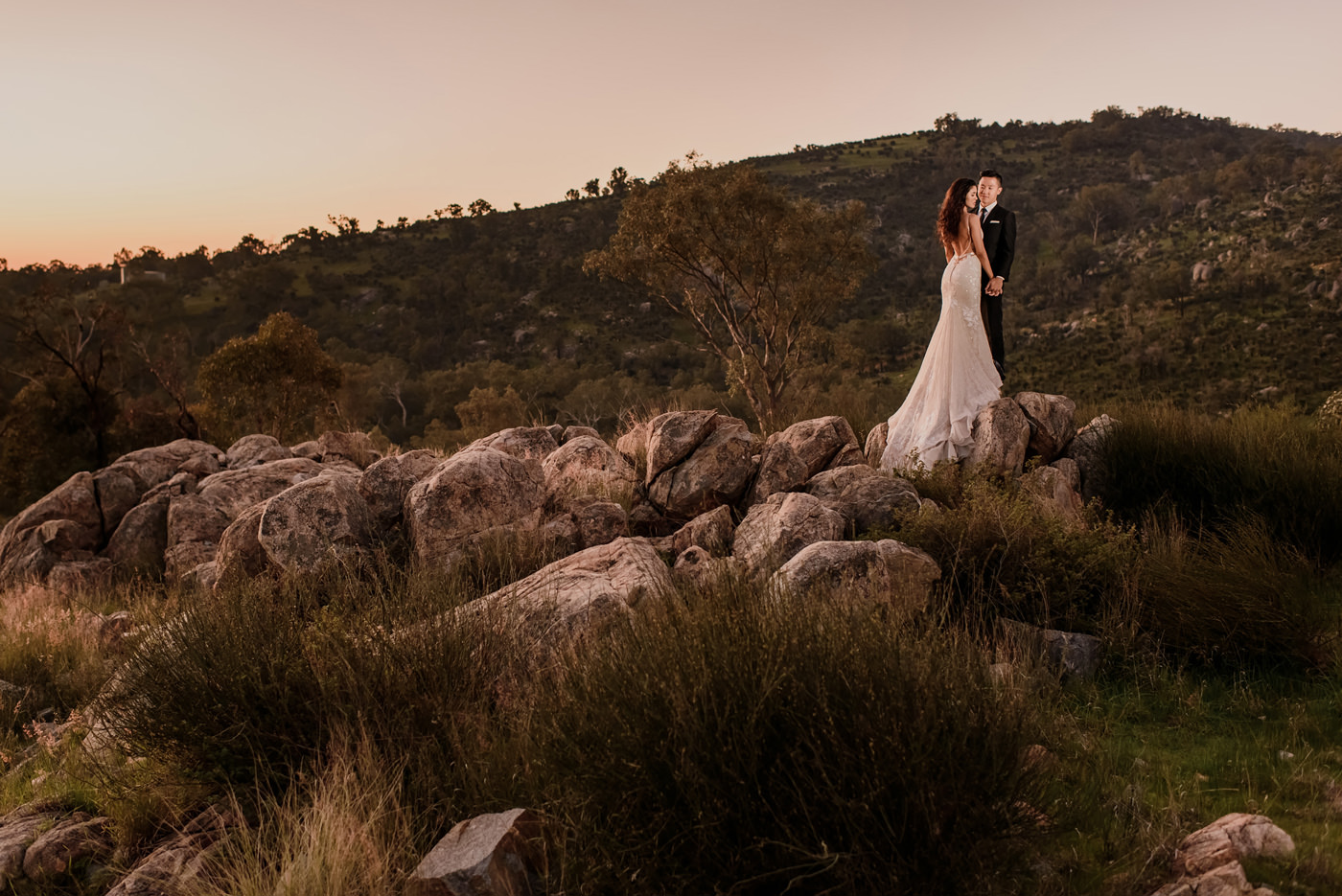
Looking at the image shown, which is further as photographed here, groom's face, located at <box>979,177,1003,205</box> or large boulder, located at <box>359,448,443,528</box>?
groom's face, located at <box>979,177,1003,205</box>

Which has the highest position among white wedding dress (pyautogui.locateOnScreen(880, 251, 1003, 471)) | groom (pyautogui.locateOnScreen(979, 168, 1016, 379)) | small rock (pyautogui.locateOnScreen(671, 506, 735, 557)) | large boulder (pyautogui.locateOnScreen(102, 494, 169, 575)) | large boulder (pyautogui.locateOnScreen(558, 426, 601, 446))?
groom (pyautogui.locateOnScreen(979, 168, 1016, 379))

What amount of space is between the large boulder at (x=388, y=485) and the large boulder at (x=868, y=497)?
4944mm

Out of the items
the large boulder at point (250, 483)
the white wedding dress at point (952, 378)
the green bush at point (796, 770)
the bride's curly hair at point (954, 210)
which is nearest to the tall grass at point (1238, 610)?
the green bush at point (796, 770)

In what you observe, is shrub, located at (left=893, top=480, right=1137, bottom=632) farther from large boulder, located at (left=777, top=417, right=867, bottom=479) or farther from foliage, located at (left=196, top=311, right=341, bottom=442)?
foliage, located at (left=196, top=311, right=341, bottom=442)

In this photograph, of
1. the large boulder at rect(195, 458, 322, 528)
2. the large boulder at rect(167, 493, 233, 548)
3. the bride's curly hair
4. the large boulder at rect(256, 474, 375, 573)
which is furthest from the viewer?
the large boulder at rect(195, 458, 322, 528)

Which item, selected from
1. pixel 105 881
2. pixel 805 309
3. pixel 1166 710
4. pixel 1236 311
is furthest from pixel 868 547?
pixel 1236 311

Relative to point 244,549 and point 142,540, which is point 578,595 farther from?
point 142,540

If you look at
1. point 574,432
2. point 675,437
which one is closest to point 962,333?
point 675,437

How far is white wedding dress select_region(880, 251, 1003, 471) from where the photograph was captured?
36.5 ft

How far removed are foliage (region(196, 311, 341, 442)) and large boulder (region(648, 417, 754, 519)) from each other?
20.2 meters

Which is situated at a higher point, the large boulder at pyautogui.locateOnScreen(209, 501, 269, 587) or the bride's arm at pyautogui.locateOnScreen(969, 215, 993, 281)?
the bride's arm at pyautogui.locateOnScreen(969, 215, 993, 281)

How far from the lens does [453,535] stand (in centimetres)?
929

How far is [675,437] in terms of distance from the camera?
1093cm

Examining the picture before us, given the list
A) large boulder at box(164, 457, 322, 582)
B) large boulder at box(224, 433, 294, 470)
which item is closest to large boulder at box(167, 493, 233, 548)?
large boulder at box(164, 457, 322, 582)
